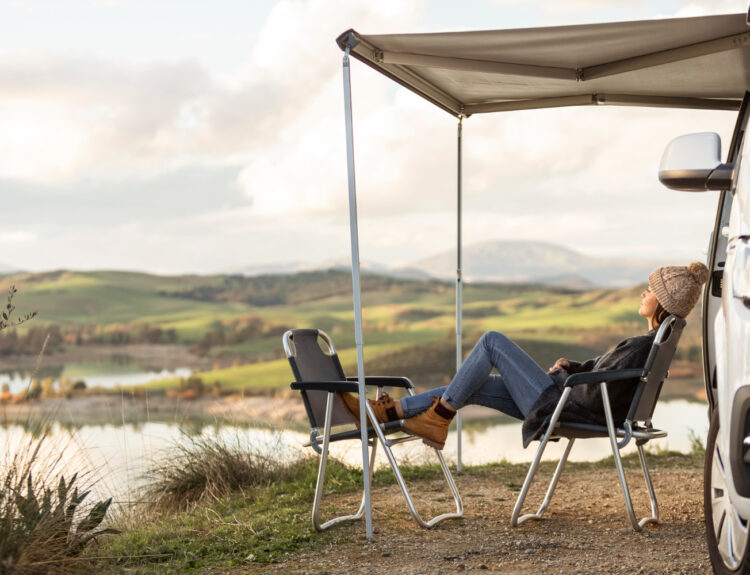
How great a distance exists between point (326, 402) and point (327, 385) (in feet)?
1.16

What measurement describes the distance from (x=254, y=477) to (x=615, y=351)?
8.51 ft

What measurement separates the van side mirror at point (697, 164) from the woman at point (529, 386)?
0.84 meters

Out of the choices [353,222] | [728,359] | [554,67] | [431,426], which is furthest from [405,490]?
[554,67]

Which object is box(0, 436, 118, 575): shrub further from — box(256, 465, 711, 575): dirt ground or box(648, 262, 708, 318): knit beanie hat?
box(648, 262, 708, 318): knit beanie hat

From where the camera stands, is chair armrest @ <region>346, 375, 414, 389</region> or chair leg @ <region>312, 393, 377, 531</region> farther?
chair armrest @ <region>346, 375, 414, 389</region>

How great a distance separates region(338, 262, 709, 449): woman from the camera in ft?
13.6

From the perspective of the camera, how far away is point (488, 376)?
174 inches

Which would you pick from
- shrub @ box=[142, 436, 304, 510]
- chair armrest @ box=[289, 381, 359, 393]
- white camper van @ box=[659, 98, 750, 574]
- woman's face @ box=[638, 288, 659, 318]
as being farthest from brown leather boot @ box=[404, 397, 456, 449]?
shrub @ box=[142, 436, 304, 510]

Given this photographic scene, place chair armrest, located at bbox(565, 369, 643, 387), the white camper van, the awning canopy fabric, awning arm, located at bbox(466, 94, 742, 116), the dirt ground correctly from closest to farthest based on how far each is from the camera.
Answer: the white camper van → the dirt ground → the awning canopy fabric → chair armrest, located at bbox(565, 369, 643, 387) → awning arm, located at bbox(466, 94, 742, 116)

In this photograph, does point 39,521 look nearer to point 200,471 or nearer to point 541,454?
point 541,454

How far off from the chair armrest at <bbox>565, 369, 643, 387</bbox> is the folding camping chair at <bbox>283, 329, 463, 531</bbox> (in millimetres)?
834

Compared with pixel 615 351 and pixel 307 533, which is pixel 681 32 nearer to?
pixel 615 351

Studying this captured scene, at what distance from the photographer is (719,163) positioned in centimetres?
336

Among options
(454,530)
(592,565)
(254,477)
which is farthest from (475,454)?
(592,565)
